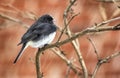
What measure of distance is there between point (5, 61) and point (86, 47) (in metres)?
0.88

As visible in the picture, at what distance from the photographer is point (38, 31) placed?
3.95 m

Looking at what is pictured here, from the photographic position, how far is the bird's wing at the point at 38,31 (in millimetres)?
3875

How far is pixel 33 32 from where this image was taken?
12.8ft

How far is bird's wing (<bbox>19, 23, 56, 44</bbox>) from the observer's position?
388 centimetres

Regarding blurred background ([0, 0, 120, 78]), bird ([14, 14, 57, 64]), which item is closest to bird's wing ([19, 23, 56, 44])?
bird ([14, 14, 57, 64])

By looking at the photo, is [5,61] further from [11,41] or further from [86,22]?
[86,22]

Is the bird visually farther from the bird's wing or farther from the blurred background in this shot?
the blurred background

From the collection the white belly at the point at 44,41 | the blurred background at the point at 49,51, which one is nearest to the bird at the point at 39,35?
the white belly at the point at 44,41

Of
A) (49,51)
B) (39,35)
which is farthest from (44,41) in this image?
(49,51)

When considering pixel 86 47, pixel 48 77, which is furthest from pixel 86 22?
pixel 48 77

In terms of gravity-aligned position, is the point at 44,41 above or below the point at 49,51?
below

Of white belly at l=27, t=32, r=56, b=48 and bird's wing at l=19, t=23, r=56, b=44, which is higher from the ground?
bird's wing at l=19, t=23, r=56, b=44

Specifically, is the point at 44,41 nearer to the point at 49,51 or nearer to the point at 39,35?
the point at 39,35

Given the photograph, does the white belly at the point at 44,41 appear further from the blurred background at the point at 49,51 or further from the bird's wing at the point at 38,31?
the blurred background at the point at 49,51
